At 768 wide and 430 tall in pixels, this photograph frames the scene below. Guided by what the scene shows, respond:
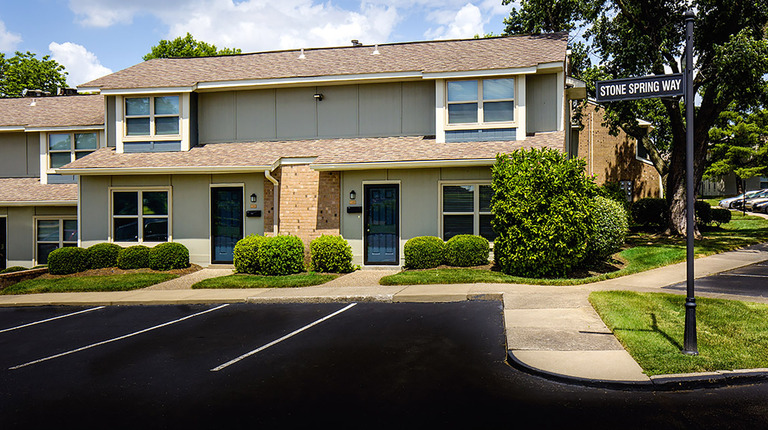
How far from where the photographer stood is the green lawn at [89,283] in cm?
1493

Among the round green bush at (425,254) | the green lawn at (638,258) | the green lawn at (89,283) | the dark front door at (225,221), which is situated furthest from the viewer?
the dark front door at (225,221)

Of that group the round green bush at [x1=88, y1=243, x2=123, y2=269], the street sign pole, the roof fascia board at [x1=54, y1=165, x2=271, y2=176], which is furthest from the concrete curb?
the round green bush at [x1=88, y1=243, x2=123, y2=269]

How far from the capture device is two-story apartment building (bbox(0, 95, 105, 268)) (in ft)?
68.5

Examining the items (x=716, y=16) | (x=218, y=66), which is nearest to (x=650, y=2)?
Result: (x=716, y=16)

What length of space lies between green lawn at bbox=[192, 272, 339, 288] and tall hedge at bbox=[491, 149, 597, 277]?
16.6 ft

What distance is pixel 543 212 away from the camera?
13281 millimetres

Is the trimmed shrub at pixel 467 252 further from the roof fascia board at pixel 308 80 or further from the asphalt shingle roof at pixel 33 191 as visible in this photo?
the asphalt shingle roof at pixel 33 191

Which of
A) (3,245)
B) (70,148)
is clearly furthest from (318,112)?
(3,245)

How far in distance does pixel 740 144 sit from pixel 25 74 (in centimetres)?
5569

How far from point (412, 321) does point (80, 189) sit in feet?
45.9

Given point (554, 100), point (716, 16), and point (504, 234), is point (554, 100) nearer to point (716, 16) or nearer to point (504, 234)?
point (504, 234)

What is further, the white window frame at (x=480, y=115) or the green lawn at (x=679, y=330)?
the white window frame at (x=480, y=115)

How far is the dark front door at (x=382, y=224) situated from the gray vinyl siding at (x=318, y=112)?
2.47 meters

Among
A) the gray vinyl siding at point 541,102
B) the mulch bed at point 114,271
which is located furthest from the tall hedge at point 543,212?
the mulch bed at point 114,271
